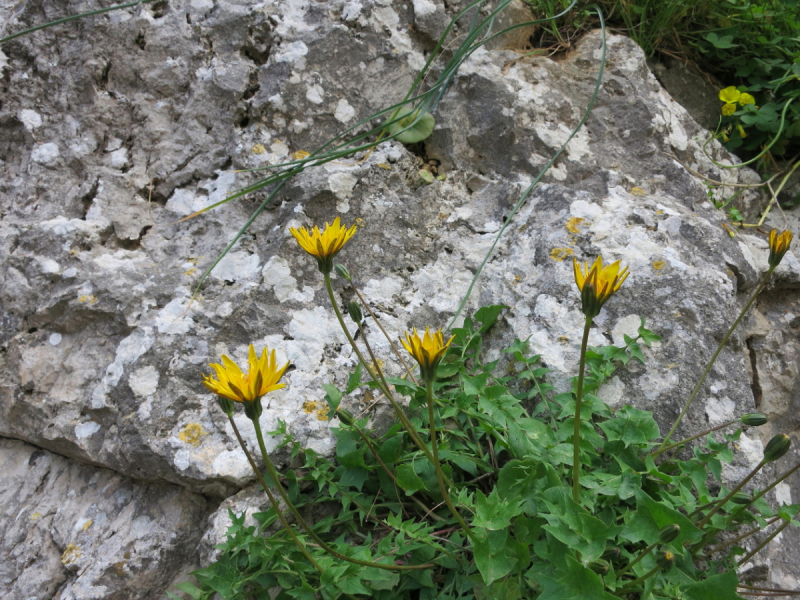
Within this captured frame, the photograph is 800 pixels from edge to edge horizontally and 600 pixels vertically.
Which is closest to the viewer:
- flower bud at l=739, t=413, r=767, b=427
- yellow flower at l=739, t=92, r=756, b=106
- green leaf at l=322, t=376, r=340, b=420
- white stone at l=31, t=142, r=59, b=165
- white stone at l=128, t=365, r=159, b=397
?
flower bud at l=739, t=413, r=767, b=427

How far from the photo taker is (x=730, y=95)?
2.33 m

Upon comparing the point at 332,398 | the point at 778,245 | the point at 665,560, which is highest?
the point at 778,245

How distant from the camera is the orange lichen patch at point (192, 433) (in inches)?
57.7

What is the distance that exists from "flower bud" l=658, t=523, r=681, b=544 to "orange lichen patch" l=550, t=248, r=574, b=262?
0.89 metres

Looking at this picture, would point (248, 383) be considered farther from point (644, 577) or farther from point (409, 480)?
point (644, 577)

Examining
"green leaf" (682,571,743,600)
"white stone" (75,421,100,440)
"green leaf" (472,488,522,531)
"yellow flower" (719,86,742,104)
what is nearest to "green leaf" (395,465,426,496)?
"green leaf" (472,488,522,531)

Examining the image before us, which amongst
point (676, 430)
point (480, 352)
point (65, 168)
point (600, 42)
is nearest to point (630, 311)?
point (676, 430)

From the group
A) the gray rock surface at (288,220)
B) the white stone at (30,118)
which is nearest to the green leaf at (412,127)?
the gray rock surface at (288,220)

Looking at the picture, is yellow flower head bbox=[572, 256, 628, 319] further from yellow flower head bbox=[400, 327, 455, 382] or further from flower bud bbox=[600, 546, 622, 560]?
flower bud bbox=[600, 546, 622, 560]

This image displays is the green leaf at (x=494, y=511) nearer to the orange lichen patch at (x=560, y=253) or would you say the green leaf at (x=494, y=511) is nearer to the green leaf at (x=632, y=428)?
the green leaf at (x=632, y=428)

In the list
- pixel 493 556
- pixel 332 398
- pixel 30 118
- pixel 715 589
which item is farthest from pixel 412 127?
pixel 715 589

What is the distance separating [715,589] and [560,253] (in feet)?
3.22

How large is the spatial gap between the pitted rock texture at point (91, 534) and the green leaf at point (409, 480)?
60cm

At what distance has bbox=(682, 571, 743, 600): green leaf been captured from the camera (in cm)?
99
